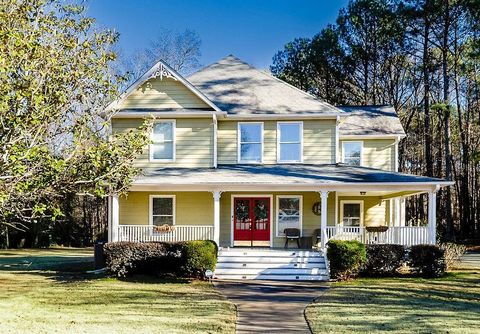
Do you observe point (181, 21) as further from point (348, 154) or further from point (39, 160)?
point (39, 160)

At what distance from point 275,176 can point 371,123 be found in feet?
27.7

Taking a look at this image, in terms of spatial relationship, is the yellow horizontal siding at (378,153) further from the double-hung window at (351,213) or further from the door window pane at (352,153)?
the double-hung window at (351,213)

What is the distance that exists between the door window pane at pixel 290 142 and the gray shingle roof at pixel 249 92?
2.23 feet

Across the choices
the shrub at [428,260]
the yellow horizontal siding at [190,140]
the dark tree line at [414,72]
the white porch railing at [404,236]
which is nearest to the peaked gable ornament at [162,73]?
the yellow horizontal siding at [190,140]

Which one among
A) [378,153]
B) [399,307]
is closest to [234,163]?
[378,153]

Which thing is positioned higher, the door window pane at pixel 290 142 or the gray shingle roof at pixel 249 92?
the gray shingle roof at pixel 249 92

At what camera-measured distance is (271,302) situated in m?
12.6

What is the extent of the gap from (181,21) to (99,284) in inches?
1129

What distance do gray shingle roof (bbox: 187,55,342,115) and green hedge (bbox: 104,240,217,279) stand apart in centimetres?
670

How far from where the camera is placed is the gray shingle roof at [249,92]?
2100 centimetres

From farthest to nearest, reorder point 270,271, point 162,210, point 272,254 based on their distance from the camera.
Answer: point 162,210 → point 272,254 → point 270,271

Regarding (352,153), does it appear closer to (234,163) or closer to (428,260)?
(234,163)

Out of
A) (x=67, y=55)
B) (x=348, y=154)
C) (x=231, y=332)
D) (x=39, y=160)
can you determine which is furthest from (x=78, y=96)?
(x=348, y=154)

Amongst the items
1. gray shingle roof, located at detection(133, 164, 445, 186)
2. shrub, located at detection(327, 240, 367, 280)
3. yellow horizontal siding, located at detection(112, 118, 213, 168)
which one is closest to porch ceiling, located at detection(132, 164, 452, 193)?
gray shingle roof, located at detection(133, 164, 445, 186)
